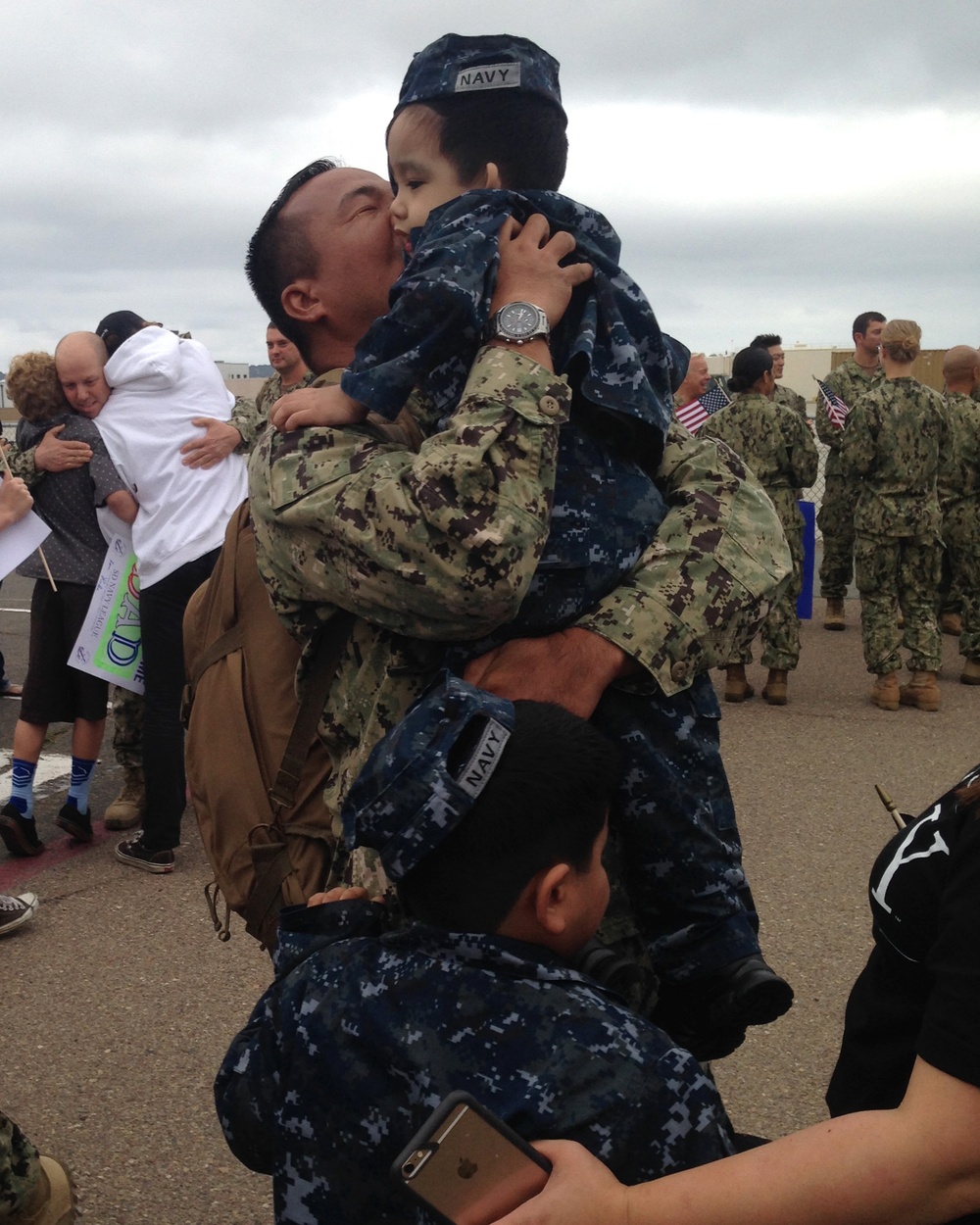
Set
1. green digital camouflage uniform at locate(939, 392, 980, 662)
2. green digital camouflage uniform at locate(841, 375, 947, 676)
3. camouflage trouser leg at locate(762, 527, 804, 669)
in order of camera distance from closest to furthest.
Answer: camouflage trouser leg at locate(762, 527, 804, 669), green digital camouflage uniform at locate(841, 375, 947, 676), green digital camouflage uniform at locate(939, 392, 980, 662)

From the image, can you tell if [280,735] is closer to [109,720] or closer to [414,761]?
[414,761]

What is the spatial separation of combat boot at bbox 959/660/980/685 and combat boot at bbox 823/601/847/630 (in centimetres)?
209

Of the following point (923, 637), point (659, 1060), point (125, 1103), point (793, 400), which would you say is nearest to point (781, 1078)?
point (125, 1103)

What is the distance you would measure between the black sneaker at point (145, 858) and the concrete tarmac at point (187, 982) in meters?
0.06

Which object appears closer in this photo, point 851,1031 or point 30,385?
point 851,1031

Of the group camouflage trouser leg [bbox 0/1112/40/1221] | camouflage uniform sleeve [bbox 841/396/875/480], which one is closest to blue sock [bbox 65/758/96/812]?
camouflage trouser leg [bbox 0/1112/40/1221]

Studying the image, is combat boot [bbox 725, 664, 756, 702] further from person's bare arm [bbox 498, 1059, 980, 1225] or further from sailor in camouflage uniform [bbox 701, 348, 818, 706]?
person's bare arm [bbox 498, 1059, 980, 1225]

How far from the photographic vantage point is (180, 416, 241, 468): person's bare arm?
520cm

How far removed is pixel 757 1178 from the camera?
1.28m

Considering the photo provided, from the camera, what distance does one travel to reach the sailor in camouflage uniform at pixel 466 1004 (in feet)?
4.66

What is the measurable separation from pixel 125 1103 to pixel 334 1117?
225cm

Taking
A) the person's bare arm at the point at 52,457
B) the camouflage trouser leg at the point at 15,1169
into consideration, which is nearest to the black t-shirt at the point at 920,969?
the camouflage trouser leg at the point at 15,1169

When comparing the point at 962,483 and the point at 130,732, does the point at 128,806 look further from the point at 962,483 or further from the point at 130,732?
the point at 962,483

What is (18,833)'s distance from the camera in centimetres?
537
